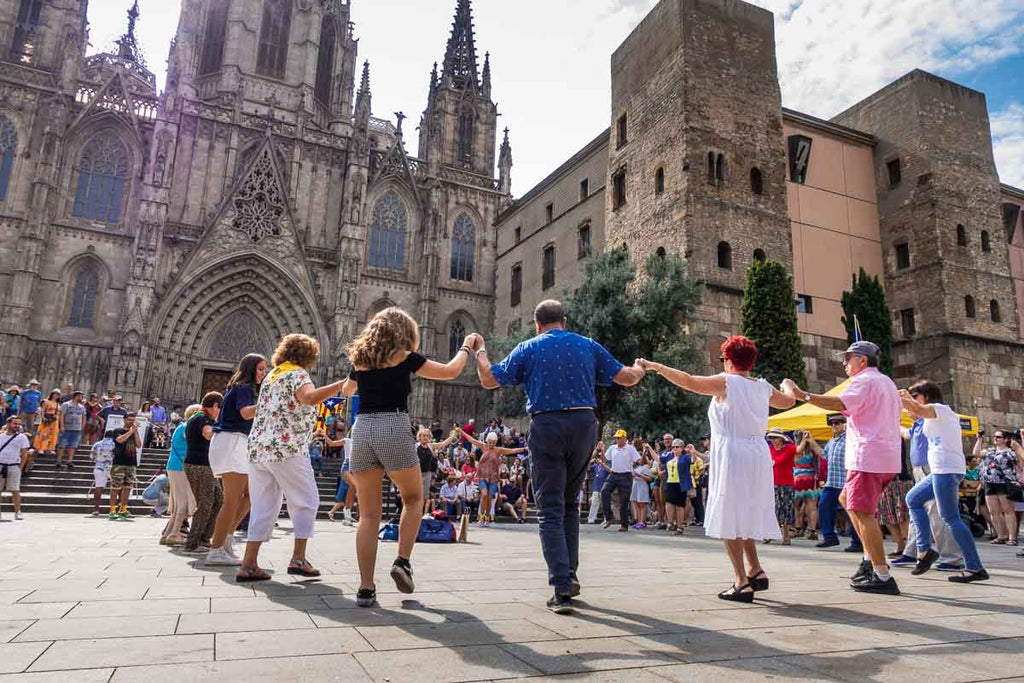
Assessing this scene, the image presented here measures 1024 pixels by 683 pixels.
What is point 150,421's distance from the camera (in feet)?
63.8

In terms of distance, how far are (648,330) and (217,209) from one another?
21.0 metres

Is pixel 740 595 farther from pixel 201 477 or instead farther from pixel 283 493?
pixel 201 477

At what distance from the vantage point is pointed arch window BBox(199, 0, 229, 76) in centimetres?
3334

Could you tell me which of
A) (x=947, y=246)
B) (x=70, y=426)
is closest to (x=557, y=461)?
(x=70, y=426)

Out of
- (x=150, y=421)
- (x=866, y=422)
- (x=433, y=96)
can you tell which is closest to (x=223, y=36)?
(x=433, y=96)

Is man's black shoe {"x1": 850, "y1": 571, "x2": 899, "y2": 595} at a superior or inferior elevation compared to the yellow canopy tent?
inferior

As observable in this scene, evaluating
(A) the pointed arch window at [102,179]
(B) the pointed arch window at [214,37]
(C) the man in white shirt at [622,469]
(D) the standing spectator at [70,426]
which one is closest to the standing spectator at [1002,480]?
(C) the man in white shirt at [622,469]

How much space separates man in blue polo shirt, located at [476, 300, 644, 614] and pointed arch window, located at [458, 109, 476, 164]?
35.4 meters

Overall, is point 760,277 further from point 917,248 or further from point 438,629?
point 438,629

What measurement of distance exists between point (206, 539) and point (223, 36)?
34208 millimetres

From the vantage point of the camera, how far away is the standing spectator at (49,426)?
15367 mm

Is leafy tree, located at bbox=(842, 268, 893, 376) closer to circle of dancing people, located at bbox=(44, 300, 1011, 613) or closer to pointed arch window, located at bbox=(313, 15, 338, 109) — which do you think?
circle of dancing people, located at bbox=(44, 300, 1011, 613)

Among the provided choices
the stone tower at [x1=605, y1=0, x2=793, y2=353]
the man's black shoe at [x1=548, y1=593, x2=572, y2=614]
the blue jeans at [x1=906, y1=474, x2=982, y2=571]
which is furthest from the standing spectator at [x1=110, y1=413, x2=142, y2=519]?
the stone tower at [x1=605, y1=0, x2=793, y2=353]

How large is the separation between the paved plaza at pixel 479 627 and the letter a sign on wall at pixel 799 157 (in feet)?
67.2
